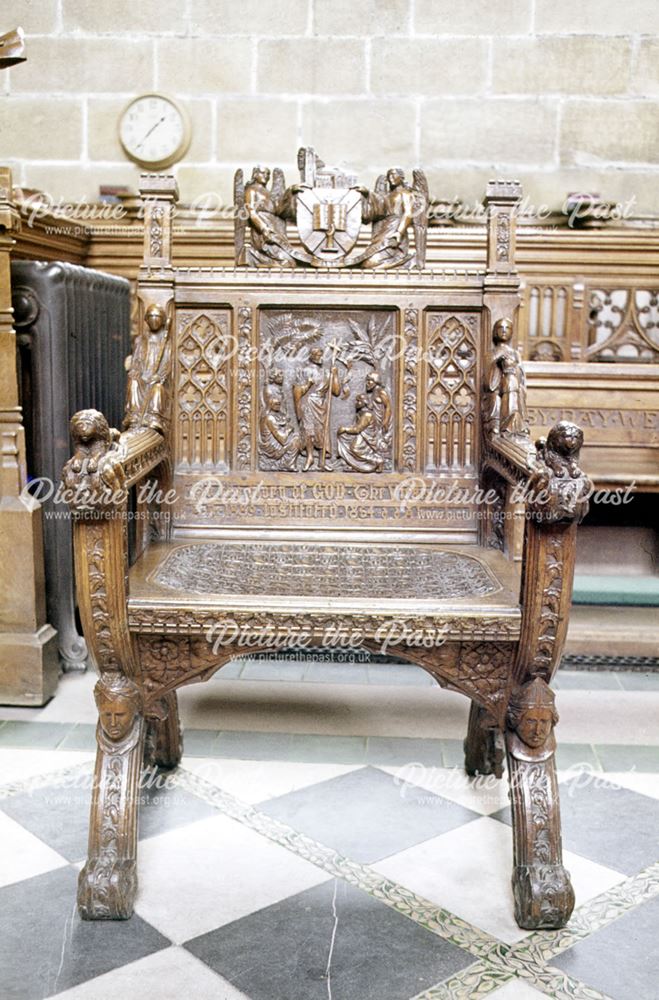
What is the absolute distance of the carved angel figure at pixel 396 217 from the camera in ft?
8.68

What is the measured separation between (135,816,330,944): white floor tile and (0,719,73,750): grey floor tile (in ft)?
2.12

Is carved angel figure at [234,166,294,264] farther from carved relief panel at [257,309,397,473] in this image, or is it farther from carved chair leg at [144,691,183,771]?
carved chair leg at [144,691,183,771]

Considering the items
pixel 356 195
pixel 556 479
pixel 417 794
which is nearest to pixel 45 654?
pixel 417 794

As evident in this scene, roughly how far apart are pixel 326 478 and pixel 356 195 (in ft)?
2.43

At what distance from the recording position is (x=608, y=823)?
7.77 ft

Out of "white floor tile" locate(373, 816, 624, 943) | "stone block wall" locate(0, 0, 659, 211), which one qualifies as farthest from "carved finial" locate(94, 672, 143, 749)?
"stone block wall" locate(0, 0, 659, 211)

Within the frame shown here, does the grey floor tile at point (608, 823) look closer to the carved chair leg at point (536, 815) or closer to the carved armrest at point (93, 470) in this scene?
the carved chair leg at point (536, 815)

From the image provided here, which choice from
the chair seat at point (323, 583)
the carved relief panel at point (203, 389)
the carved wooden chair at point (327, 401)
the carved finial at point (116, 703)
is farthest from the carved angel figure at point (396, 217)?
the carved finial at point (116, 703)

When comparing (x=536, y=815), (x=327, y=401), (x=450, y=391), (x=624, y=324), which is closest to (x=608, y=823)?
(x=536, y=815)

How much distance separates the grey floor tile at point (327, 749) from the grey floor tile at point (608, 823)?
0.47m

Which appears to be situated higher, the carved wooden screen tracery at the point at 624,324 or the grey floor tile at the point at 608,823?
the carved wooden screen tracery at the point at 624,324

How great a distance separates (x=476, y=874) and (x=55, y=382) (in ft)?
6.53

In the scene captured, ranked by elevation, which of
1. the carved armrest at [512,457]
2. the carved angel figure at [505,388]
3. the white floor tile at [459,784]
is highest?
the carved angel figure at [505,388]

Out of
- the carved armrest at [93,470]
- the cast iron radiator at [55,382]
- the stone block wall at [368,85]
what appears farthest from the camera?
the stone block wall at [368,85]
